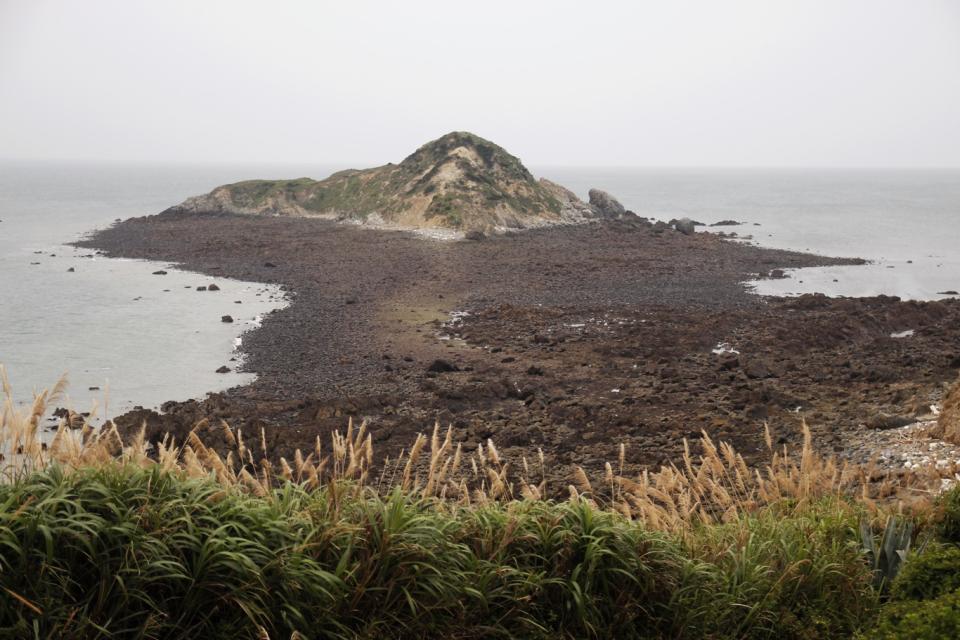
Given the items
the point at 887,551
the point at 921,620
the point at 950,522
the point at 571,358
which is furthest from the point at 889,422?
the point at 921,620

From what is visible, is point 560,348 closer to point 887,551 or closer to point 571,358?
point 571,358

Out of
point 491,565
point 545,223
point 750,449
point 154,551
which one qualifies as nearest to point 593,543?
point 491,565

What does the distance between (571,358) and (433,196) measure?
4552 cm

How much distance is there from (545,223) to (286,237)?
23.1 m

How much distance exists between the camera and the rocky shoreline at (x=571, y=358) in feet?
59.7

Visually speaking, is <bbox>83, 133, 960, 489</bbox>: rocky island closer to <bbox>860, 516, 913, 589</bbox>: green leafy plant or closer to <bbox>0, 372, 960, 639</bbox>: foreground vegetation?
<bbox>860, 516, 913, 589</bbox>: green leafy plant

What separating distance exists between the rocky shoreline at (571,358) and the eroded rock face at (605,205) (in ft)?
94.7

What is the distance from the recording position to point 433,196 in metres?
68.4

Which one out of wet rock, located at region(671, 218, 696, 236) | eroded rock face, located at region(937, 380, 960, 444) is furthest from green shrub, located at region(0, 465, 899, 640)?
wet rock, located at region(671, 218, 696, 236)

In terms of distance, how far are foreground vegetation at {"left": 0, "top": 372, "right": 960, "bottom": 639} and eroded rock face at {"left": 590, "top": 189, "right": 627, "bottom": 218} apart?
71.9m

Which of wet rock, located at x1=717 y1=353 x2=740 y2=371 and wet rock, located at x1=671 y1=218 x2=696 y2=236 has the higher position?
wet rock, located at x1=671 y1=218 x2=696 y2=236

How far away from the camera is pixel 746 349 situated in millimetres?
26188

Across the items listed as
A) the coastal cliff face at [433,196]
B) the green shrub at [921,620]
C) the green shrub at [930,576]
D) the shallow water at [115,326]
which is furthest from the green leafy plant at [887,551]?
the coastal cliff face at [433,196]

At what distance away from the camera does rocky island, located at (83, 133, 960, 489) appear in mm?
18312
